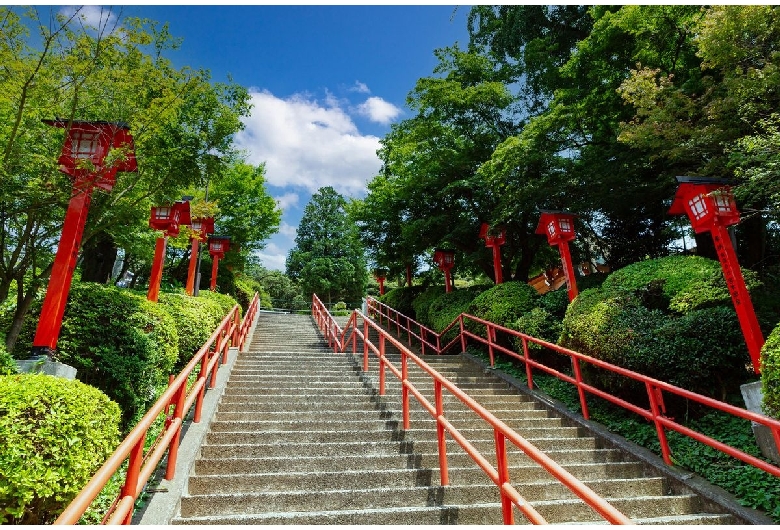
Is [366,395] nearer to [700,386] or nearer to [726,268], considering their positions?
[700,386]

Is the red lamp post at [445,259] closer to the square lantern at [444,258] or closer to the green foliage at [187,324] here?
the square lantern at [444,258]

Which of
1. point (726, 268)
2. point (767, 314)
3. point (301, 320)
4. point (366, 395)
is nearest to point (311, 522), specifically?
point (366, 395)

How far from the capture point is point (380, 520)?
10.8ft

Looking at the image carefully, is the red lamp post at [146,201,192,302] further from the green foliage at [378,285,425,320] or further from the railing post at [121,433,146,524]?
the green foliage at [378,285,425,320]

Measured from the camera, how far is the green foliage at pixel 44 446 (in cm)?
293

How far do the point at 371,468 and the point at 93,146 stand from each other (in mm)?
5326

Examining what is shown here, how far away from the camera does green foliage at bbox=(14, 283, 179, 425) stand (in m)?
5.36

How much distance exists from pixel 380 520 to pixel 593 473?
251cm

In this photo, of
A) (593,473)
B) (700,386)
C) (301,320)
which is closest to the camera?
(593,473)

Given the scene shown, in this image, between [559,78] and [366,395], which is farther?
[559,78]

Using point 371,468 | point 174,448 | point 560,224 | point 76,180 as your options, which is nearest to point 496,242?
point 560,224

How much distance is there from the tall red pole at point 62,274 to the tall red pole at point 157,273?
3.06 metres

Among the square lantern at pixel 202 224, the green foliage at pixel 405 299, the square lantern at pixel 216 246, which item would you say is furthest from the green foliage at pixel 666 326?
the square lantern at pixel 216 246

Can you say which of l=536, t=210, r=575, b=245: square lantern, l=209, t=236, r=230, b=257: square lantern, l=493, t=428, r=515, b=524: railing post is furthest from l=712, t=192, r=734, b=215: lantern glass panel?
l=209, t=236, r=230, b=257: square lantern
